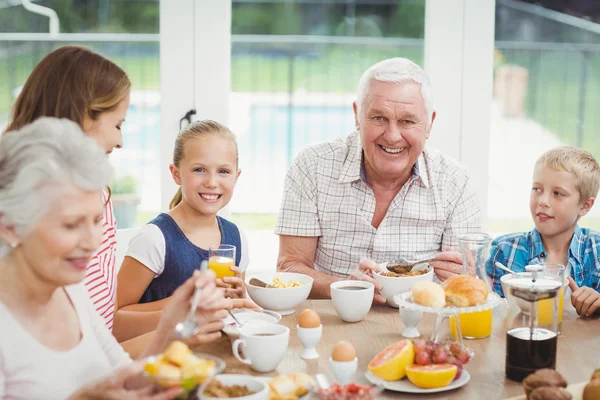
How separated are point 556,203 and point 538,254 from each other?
201 mm

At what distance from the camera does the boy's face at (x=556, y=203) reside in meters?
2.67

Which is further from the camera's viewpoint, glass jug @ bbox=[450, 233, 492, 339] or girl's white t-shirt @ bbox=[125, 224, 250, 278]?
girl's white t-shirt @ bbox=[125, 224, 250, 278]

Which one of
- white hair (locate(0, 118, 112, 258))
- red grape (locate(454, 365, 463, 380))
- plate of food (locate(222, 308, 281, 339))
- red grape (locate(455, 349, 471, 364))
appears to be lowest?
red grape (locate(454, 365, 463, 380))

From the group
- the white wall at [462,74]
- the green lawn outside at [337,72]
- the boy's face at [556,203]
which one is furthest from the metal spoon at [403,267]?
the green lawn outside at [337,72]

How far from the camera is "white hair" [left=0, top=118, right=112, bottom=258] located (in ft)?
4.27

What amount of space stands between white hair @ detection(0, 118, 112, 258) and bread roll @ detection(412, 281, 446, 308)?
0.74 meters

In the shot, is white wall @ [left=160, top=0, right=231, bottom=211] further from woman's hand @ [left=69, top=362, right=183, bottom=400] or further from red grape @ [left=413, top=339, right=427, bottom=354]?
woman's hand @ [left=69, top=362, right=183, bottom=400]

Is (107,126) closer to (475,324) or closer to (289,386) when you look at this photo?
(289,386)

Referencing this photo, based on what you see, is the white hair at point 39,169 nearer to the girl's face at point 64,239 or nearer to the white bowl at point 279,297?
the girl's face at point 64,239

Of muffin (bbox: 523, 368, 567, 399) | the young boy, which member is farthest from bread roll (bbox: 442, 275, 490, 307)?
the young boy

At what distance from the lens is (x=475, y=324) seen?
1.90 meters

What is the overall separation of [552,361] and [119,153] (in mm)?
2656

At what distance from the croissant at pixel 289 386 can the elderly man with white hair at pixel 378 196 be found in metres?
1.17

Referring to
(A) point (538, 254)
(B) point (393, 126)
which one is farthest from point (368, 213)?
(A) point (538, 254)
